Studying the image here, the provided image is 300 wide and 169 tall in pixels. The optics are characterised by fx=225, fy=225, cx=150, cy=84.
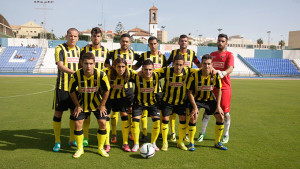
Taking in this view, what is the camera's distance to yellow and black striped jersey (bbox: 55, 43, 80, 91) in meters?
4.42

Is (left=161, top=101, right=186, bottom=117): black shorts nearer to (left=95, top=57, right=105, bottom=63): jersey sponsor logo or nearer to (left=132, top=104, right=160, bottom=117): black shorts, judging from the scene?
(left=132, top=104, right=160, bottom=117): black shorts

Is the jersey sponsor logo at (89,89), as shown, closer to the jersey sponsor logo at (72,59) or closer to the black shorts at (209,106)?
the jersey sponsor logo at (72,59)

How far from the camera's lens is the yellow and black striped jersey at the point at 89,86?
4.12 metres

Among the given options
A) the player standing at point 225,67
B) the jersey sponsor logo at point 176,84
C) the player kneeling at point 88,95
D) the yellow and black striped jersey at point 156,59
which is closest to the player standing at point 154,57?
the yellow and black striped jersey at point 156,59

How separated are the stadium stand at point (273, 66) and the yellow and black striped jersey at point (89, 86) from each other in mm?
36906

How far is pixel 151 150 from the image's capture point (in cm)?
410

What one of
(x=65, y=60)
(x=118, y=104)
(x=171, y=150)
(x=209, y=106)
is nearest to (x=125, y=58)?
(x=118, y=104)

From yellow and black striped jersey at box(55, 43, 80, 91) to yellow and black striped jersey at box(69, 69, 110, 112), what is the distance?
435 mm

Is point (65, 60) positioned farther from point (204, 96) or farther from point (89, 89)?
point (204, 96)

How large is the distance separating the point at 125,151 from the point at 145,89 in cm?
130

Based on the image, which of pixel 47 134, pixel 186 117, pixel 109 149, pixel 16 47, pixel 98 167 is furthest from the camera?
pixel 16 47

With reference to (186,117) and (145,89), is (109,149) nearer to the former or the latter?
(145,89)

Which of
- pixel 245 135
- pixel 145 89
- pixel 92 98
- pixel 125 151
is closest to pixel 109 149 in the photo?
pixel 125 151

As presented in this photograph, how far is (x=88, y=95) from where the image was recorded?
4.24 meters
